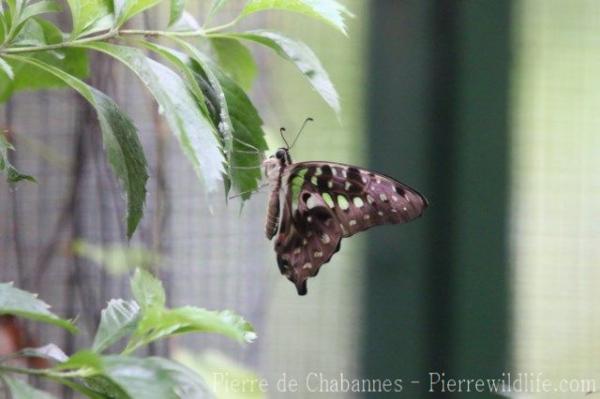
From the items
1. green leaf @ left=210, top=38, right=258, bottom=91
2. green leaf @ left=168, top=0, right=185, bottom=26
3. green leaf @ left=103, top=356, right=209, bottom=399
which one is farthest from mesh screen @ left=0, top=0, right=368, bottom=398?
green leaf @ left=103, top=356, right=209, bottom=399

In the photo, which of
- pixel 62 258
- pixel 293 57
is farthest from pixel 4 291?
pixel 62 258

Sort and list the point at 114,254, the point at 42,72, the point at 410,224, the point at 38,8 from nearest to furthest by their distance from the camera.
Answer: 1. the point at 38,8
2. the point at 42,72
3. the point at 410,224
4. the point at 114,254

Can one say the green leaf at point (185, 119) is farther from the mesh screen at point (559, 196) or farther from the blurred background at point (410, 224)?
the mesh screen at point (559, 196)

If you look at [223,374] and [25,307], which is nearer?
[25,307]

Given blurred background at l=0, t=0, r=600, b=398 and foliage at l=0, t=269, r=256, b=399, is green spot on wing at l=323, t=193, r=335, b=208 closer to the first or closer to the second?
blurred background at l=0, t=0, r=600, b=398

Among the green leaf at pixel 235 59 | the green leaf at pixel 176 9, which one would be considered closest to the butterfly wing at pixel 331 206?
the green leaf at pixel 235 59

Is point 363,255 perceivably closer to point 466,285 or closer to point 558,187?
point 466,285

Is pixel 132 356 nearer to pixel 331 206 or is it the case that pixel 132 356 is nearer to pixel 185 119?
pixel 185 119

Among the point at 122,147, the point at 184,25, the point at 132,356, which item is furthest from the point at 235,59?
the point at 132,356
